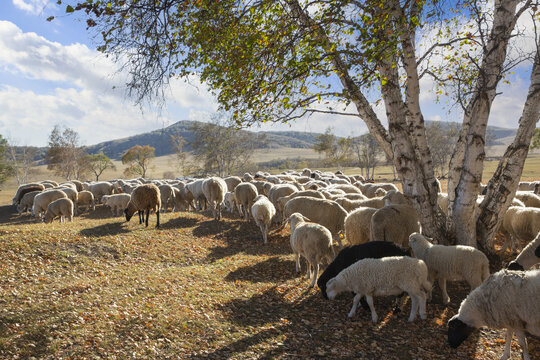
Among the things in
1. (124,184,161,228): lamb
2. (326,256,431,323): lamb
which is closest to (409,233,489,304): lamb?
(326,256,431,323): lamb

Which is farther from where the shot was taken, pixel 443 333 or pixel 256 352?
pixel 443 333

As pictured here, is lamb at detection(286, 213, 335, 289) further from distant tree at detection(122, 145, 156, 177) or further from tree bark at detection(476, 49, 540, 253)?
distant tree at detection(122, 145, 156, 177)

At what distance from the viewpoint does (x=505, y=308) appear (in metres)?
5.00

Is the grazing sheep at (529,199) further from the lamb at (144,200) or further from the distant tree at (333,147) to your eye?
the distant tree at (333,147)

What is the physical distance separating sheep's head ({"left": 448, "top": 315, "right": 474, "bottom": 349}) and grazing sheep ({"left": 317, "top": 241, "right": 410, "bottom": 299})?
79.5 inches

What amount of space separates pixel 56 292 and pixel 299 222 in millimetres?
6491

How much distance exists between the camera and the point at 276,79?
6.96 meters

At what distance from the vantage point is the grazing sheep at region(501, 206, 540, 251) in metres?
10.1

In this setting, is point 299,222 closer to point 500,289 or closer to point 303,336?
point 303,336

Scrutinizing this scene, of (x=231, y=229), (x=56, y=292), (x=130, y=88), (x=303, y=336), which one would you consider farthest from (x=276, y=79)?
(x=231, y=229)

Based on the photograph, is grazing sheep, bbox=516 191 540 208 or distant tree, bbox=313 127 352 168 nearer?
grazing sheep, bbox=516 191 540 208

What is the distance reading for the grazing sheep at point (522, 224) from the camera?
396 inches

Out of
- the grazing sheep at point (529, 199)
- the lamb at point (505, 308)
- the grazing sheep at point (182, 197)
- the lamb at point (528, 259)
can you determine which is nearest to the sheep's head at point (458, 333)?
the lamb at point (505, 308)

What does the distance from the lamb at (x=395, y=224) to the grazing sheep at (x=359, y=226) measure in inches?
38.4
